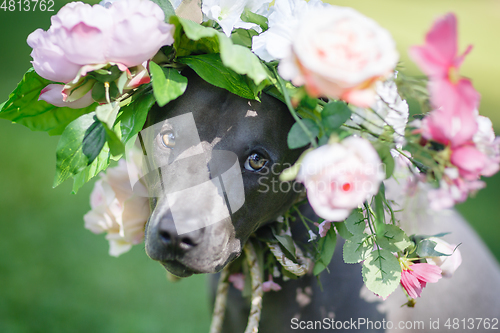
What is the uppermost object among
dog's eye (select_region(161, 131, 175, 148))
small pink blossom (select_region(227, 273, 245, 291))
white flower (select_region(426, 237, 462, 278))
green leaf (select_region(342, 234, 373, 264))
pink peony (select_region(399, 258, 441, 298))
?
dog's eye (select_region(161, 131, 175, 148))

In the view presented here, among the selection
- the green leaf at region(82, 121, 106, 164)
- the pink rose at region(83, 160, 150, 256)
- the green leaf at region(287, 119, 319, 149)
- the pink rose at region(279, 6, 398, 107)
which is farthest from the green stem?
the pink rose at region(83, 160, 150, 256)

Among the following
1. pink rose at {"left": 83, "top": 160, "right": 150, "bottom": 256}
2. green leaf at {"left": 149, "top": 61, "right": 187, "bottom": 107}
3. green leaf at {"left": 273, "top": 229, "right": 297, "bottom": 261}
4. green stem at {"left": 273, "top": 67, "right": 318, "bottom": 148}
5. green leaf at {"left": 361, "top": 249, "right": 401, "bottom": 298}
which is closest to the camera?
green stem at {"left": 273, "top": 67, "right": 318, "bottom": 148}

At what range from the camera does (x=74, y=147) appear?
1.07 m

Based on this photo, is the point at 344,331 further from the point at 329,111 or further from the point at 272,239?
the point at 329,111

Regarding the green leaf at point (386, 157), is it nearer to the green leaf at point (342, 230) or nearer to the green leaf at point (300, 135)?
the green leaf at point (300, 135)

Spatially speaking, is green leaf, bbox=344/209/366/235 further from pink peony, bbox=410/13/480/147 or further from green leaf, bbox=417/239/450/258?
pink peony, bbox=410/13/480/147

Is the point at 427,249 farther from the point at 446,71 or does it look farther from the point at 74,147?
the point at 74,147

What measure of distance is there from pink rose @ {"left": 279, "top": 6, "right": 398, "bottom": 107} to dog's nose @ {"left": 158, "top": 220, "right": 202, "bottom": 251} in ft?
1.69

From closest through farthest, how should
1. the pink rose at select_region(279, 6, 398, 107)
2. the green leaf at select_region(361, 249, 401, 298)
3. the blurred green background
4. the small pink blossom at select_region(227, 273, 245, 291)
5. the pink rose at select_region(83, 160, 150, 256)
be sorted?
the pink rose at select_region(279, 6, 398, 107), the green leaf at select_region(361, 249, 401, 298), the pink rose at select_region(83, 160, 150, 256), the small pink blossom at select_region(227, 273, 245, 291), the blurred green background

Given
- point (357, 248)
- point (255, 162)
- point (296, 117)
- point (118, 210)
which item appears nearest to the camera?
point (296, 117)

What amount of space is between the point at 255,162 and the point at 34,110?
0.71m

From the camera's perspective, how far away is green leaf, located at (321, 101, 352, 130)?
904mm

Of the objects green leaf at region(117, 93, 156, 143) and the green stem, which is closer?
the green stem

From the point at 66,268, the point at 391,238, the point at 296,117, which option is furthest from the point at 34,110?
the point at 66,268
